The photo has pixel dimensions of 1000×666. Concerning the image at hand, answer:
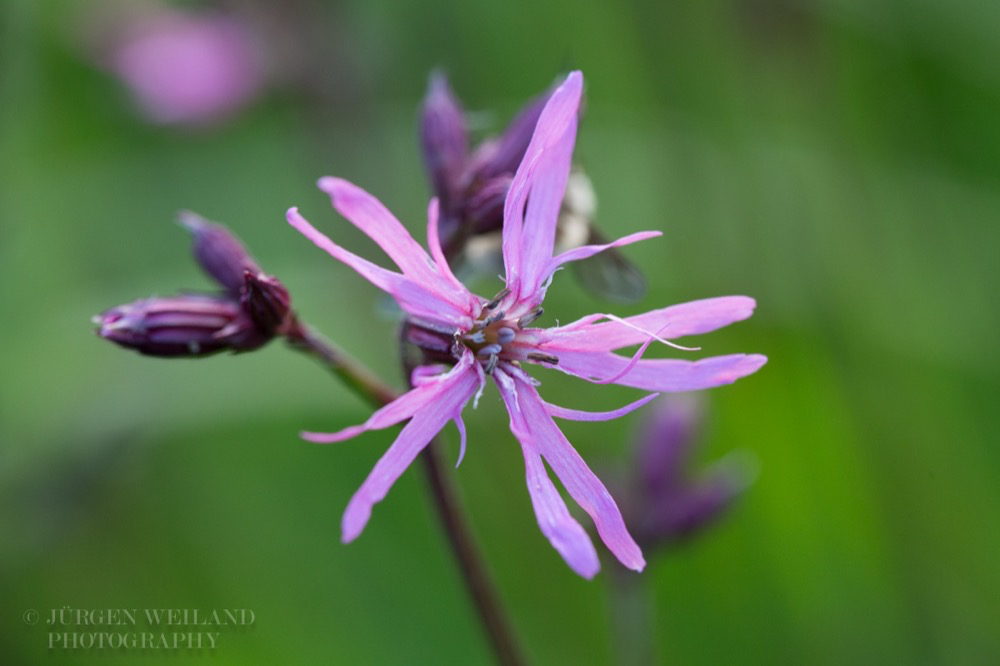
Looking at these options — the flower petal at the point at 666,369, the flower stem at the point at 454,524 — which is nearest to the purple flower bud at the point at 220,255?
the flower stem at the point at 454,524

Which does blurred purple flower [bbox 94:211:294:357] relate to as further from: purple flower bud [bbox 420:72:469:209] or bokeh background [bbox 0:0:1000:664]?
bokeh background [bbox 0:0:1000:664]

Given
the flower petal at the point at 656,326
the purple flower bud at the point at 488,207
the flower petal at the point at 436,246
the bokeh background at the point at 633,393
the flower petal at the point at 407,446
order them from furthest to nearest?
the bokeh background at the point at 633,393
the purple flower bud at the point at 488,207
the flower petal at the point at 656,326
the flower petal at the point at 436,246
the flower petal at the point at 407,446

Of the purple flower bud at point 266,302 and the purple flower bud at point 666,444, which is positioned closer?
the purple flower bud at point 266,302

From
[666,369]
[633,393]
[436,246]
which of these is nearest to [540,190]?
[436,246]

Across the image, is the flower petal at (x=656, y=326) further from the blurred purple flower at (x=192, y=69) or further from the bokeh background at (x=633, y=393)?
the blurred purple flower at (x=192, y=69)

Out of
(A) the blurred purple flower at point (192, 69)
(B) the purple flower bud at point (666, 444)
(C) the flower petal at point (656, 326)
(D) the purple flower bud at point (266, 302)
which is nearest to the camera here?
(C) the flower petal at point (656, 326)

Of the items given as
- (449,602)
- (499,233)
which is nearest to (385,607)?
(449,602)
